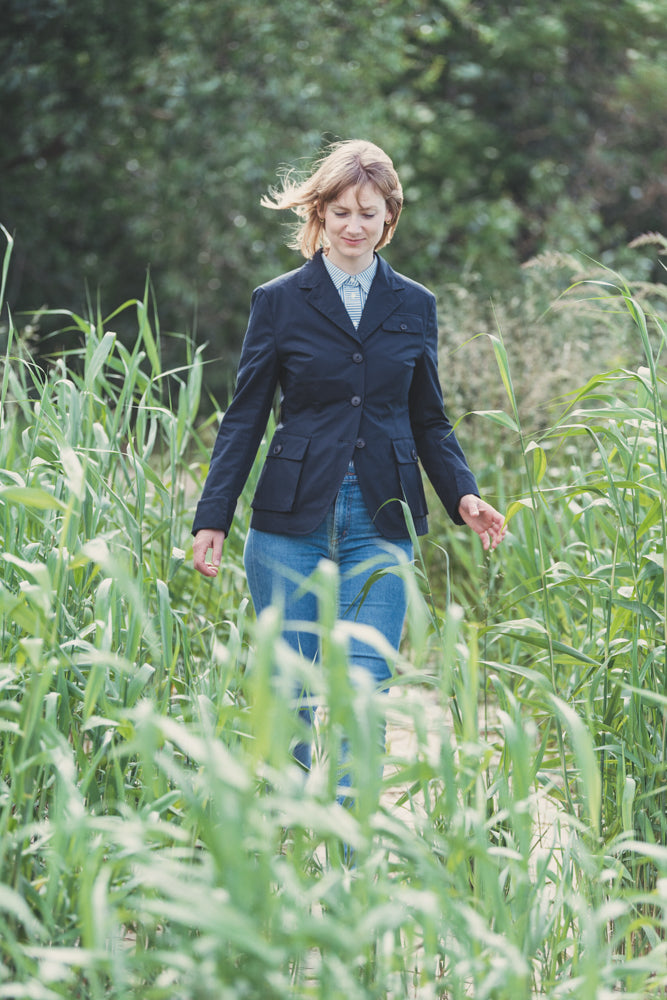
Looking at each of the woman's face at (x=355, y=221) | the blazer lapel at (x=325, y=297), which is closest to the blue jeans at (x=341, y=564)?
the blazer lapel at (x=325, y=297)

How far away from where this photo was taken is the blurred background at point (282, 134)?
25.2 feet

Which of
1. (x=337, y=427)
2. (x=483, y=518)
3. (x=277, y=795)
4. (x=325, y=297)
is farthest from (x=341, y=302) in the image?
(x=277, y=795)

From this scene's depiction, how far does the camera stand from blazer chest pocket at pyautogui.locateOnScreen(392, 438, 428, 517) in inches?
85.7

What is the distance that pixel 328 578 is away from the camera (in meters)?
1.26

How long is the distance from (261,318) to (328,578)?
1.05 m

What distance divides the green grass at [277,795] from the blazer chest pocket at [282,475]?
0.84 feet

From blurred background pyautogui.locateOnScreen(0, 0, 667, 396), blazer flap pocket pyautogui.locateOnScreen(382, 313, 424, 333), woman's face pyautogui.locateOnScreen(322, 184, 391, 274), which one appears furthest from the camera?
blurred background pyautogui.locateOnScreen(0, 0, 667, 396)

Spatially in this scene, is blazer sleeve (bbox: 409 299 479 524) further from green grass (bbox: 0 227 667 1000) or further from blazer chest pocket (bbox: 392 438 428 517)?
green grass (bbox: 0 227 667 1000)

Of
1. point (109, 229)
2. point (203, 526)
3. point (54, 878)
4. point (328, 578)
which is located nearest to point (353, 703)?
point (328, 578)

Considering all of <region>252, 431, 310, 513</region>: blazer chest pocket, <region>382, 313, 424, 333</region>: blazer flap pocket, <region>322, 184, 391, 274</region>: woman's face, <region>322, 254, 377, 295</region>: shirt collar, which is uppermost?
<region>322, 184, 391, 274</region>: woman's face

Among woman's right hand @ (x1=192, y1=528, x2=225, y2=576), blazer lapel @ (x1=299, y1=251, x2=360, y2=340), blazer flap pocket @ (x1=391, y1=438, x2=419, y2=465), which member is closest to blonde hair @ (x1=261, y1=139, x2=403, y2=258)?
blazer lapel @ (x1=299, y1=251, x2=360, y2=340)

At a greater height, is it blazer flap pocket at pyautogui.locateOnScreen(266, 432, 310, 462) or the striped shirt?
the striped shirt

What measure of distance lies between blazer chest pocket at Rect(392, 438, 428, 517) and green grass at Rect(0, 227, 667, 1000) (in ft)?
0.88

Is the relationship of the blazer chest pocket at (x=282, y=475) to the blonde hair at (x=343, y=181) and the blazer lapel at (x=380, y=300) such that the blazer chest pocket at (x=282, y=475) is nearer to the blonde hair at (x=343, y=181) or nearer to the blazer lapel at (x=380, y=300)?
the blazer lapel at (x=380, y=300)
